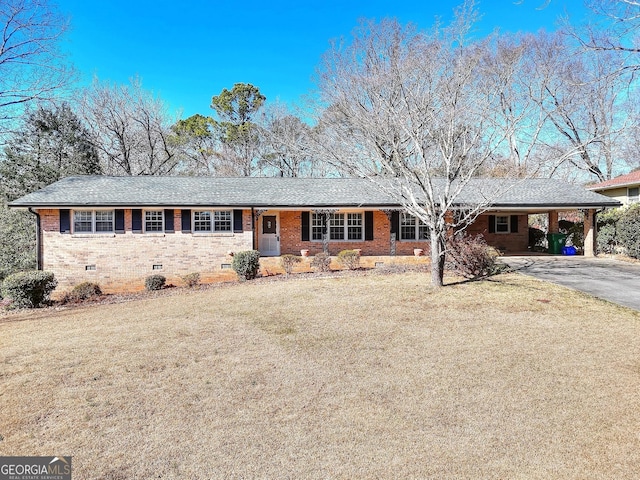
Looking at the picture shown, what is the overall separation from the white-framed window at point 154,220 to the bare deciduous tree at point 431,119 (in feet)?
27.3

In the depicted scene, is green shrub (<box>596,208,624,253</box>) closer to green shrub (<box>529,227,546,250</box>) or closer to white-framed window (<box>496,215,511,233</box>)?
green shrub (<box>529,227,546,250</box>)

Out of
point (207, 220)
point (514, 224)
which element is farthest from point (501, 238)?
point (207, 220)

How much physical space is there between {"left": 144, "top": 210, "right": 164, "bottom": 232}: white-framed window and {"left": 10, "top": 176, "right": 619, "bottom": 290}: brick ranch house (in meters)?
0.04

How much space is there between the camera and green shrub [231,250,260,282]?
47.0 feet

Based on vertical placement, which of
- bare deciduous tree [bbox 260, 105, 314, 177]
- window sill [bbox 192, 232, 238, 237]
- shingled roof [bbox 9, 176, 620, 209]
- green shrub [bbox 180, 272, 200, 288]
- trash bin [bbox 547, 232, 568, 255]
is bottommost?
green shrub [bbox 180, 272, 200, 288]

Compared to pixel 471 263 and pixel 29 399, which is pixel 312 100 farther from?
pixel 29 399

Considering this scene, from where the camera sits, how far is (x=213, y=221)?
16047 mm

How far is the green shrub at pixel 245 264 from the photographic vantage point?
14328 mm

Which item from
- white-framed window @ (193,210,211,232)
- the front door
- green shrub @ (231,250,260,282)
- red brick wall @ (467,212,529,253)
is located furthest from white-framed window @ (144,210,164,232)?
red brick wall @ (467,212,529,253)

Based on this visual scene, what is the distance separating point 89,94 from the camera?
25234 millimetres

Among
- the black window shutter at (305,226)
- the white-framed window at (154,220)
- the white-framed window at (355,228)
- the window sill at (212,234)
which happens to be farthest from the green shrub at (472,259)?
the white-framed window at (154,220)

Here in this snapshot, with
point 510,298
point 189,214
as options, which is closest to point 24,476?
point 510,298

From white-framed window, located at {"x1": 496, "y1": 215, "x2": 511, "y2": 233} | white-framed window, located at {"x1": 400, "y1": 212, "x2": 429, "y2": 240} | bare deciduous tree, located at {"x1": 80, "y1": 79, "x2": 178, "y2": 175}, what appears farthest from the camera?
bare deciduous tree, located at {"x1": 80, "y1": 79, "x2": 178, "y2": 175}

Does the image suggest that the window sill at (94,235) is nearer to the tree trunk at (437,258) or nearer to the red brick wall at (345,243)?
the red brick wall at (345,243)
